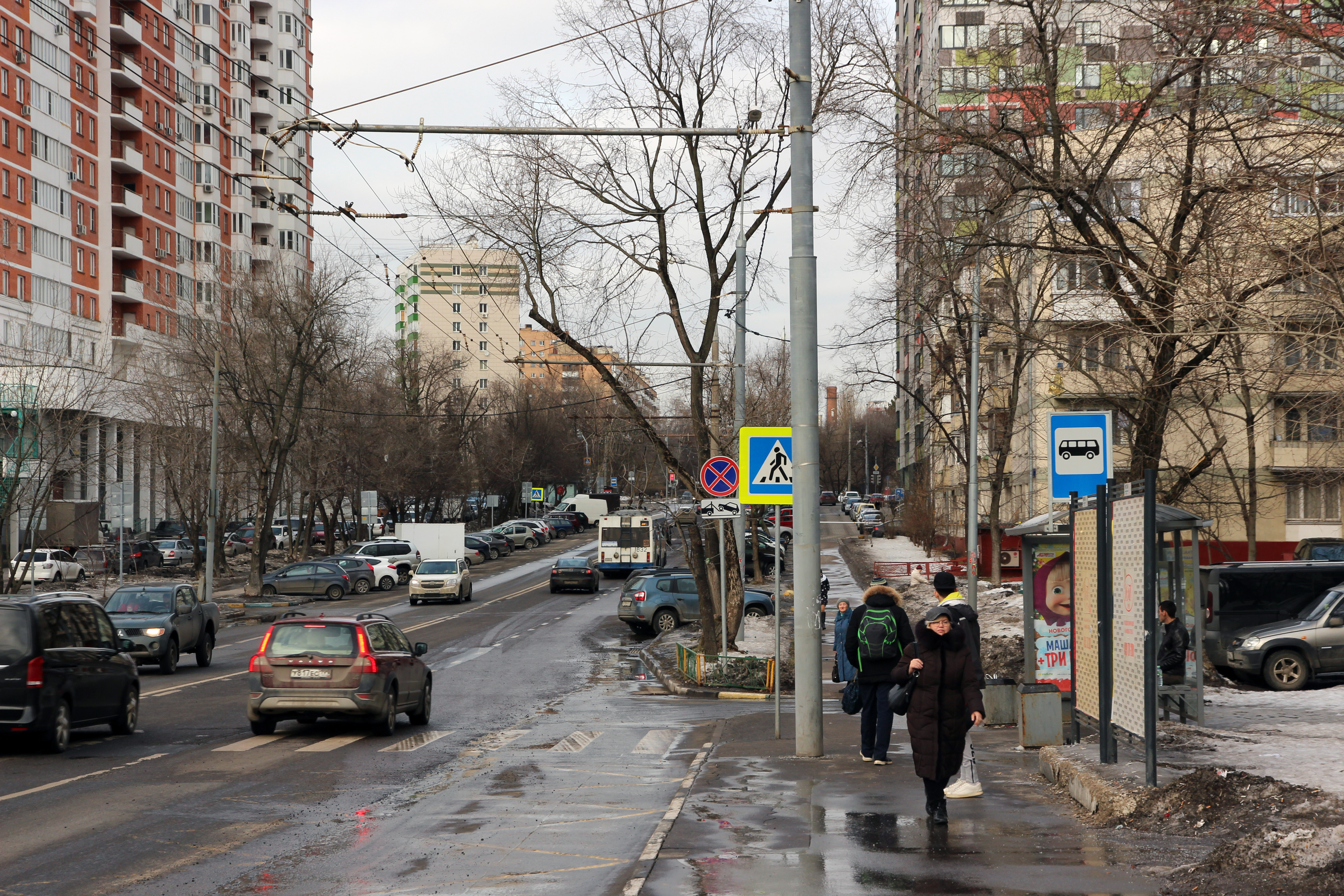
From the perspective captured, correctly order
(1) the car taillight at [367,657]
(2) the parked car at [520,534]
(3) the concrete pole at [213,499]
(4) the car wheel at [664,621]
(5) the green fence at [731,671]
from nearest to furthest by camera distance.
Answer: (1) the car taillight at [367,657] → (5) the green fence at [731,671] → (4) the car wheel at [664,621] → (3) the concrete pole at [213,499] → (2) the parked car at [520,534]

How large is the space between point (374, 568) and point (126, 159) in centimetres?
3852

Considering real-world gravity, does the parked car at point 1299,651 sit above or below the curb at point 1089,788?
below

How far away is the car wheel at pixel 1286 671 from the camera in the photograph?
20641 millimetres

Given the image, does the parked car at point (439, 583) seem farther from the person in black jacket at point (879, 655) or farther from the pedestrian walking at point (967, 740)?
the pedestrian walking at point (967, 740)

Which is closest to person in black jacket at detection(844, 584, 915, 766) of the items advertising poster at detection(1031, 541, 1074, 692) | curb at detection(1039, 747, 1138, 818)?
curb at detection(1039, 747, 1138, 818)

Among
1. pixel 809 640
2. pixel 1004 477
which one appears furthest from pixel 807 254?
pixel 1004 477

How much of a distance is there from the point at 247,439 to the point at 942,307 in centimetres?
2993

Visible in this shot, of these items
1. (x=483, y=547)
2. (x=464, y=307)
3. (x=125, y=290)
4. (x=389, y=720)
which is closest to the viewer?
(x=389, y=720)

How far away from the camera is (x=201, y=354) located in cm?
5078

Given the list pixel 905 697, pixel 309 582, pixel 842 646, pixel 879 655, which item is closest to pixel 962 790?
pixel 905 697

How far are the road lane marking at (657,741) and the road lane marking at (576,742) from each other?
24.9 inches

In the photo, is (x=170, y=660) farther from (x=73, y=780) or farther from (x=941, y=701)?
(x=941, y=701)

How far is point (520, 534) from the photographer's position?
81500 mm

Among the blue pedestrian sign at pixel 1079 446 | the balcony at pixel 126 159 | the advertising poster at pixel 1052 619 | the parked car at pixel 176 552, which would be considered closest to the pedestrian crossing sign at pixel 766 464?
the blue pedestrian sign at pixel 1079 446
